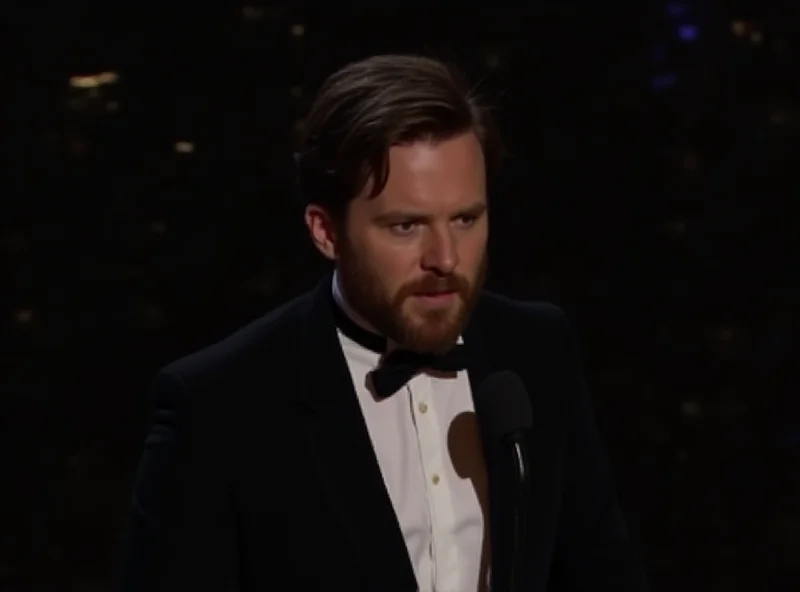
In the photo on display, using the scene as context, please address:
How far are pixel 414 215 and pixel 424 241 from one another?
3 cm

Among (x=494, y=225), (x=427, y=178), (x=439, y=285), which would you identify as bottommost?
(x=494, y=225)

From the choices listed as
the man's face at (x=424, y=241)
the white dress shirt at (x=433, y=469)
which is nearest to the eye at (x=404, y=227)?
the man's face at (x=424, y=241)

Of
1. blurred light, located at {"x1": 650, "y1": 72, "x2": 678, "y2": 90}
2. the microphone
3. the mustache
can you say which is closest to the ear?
the mustache

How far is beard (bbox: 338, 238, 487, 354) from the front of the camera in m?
1.61

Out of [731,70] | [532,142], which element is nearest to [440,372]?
[532,142]

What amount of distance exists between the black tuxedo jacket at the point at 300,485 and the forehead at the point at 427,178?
18cm

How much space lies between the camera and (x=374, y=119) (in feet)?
5.26

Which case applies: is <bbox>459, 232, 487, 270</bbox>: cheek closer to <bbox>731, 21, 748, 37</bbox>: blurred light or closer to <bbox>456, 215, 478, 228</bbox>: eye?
<bbox>456, 215, 478, 228</bbox>: eye

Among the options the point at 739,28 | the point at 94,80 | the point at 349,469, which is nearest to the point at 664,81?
the point at 739,28

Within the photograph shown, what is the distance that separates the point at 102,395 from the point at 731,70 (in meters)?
1.02

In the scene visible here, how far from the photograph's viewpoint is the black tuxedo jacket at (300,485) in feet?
5.19

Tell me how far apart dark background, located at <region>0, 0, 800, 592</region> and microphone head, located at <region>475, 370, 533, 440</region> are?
2.90 feet

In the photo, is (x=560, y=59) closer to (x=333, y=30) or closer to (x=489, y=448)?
(x=333, y=30)

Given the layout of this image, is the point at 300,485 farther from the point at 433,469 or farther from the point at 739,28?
the point at 739,28
